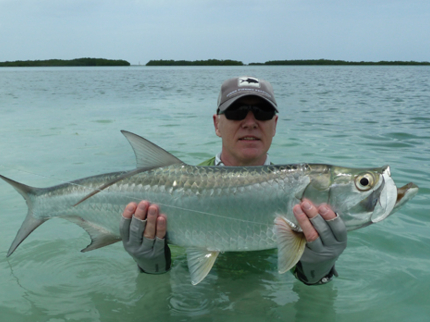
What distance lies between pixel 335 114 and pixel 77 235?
12.5m

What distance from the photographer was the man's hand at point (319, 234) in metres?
2.44

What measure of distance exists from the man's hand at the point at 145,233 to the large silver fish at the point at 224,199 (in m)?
0.06

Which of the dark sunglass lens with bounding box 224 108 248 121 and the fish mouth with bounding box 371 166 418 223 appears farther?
the dark sunglass lens with bounding box 224 108 248 121

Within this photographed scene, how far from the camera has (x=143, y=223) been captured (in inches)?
106

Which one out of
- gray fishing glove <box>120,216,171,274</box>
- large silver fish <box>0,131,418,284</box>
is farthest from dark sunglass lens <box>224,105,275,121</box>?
gray fishing glove <box>120,216,171,274</box>

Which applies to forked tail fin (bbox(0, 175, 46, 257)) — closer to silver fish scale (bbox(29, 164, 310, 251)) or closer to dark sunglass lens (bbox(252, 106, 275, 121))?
silver fish scale (bbox(29, 164, 310, 251))

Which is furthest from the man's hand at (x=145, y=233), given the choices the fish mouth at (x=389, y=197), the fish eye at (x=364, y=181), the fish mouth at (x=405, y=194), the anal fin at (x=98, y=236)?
the fish mouth at (x=405, y=194)

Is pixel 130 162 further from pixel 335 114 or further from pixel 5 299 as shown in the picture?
pixel 335 114

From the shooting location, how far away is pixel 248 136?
11.9 feet

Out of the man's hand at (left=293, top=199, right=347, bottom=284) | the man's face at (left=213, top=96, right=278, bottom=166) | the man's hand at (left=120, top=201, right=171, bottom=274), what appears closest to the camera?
the man's hand at (left=293, top=199, right=347, bottom=284)

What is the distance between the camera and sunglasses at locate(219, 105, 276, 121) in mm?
3611

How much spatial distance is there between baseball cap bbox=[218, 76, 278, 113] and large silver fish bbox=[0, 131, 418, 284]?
3.39ft

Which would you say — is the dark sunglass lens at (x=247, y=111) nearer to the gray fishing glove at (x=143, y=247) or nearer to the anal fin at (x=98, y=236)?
the gray fishing glove at (x=143, y=247)

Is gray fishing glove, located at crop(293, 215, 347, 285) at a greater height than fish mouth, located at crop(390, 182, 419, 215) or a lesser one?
lesser
